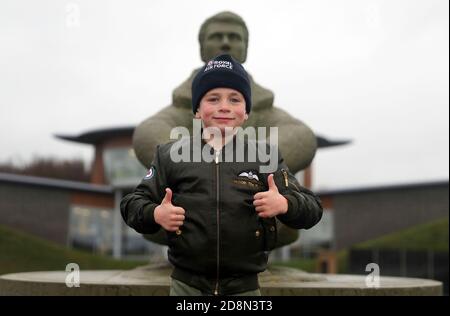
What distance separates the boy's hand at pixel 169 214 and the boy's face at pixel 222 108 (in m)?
0.37

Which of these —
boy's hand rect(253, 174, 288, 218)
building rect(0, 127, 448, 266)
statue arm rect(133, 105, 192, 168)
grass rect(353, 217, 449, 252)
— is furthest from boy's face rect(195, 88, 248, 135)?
building rect(0, 127, 448, 266)

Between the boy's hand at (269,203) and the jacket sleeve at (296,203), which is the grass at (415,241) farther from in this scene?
the boy's hand at (269,203)

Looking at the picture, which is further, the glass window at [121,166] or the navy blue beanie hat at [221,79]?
the glass window at [121,166]

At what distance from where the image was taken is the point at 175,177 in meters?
2.31

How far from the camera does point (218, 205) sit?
87.3 inches

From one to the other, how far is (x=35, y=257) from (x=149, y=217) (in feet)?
57.0

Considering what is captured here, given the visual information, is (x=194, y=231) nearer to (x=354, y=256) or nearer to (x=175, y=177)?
(x=175, y=177)

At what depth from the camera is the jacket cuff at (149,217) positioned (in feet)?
7.09

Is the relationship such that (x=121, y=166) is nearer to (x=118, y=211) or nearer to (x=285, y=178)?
(x=118, y=211)

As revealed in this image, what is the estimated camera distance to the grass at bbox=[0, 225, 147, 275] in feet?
58.3

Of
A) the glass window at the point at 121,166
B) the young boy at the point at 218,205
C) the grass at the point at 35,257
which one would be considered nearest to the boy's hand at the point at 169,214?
the young boy at the point at 218,205

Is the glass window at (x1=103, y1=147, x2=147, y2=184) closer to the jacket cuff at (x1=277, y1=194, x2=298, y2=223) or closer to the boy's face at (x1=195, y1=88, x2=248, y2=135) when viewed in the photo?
the boy's face at (x1=195, y1=88, x2=248, y2=135)

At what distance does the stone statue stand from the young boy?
9.05ft
